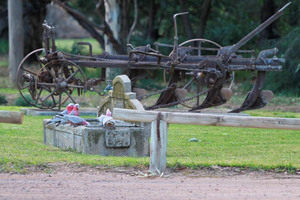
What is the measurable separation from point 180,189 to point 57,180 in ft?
5.47

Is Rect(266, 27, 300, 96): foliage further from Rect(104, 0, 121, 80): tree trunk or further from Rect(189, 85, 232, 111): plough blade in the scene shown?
Rect(189, 85, 232, 111): plough blade

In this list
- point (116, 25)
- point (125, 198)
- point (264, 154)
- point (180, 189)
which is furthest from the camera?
point (116, 25)

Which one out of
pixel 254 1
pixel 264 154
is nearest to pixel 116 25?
pixel 254 1

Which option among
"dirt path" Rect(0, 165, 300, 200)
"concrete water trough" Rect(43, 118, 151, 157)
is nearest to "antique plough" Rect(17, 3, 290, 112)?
"concrete water trough" Rect(43, 118, 151, 157)

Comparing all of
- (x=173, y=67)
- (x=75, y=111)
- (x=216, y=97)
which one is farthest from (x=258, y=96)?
(x=75, y=111)

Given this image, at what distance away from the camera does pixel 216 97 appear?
47.8 feet

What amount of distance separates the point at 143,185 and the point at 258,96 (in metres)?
8.14

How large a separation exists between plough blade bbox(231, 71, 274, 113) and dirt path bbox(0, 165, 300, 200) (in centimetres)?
676

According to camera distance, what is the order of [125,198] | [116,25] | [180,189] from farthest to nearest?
[116,25], [180,189], [125,198]

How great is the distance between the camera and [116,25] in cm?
2303

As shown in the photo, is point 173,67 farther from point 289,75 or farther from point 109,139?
point 289,75

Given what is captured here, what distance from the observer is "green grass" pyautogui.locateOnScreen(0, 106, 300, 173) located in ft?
25.8

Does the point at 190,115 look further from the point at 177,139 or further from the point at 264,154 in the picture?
the point at 177,139

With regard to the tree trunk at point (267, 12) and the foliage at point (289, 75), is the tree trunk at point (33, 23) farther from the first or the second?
the foliage at point (289, 75)
